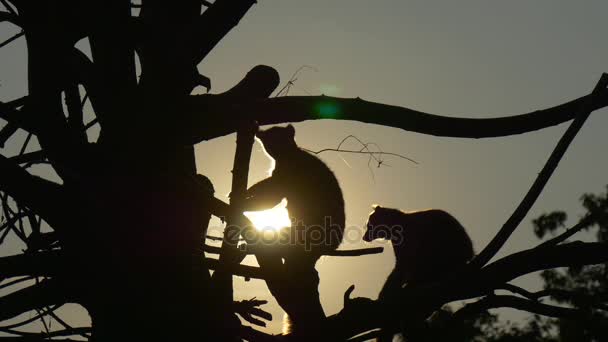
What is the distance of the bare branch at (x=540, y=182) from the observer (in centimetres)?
257

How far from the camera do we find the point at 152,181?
10.2 feet

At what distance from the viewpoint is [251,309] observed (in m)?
2.79

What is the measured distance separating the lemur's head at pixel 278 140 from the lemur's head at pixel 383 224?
3176 millimetres

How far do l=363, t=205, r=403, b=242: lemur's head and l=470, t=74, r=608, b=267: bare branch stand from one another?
23.8ft

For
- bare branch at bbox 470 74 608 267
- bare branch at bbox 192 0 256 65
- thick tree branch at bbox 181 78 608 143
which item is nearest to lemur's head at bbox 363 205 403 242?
thick tree branch at bbox 181 78 608 143

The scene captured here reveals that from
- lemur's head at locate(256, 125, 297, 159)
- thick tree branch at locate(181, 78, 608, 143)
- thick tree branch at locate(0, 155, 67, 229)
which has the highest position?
lemur's head at locate(256, 125, 297, 159)

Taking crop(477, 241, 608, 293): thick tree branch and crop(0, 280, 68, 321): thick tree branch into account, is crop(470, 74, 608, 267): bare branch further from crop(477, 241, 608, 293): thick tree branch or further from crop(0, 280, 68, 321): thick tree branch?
crop(0, 280, 68, 321): thick tree branch

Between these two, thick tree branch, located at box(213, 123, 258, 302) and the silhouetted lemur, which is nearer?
thick tree branch, located at box(213, 123, 258, 302)

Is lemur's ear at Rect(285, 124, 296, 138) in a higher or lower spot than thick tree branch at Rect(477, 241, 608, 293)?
higher

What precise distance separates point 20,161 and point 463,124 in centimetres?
274

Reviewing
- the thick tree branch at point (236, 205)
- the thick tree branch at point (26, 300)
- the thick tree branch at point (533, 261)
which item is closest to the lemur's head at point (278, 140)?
the thick tree branch at point (236, 205)

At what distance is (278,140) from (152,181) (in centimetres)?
435

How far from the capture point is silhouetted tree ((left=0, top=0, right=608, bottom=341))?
2564mm

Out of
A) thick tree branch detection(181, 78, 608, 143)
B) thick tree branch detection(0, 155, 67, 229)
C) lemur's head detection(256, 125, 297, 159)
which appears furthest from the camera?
lemur's head detection(256, 125, 297, 159)
